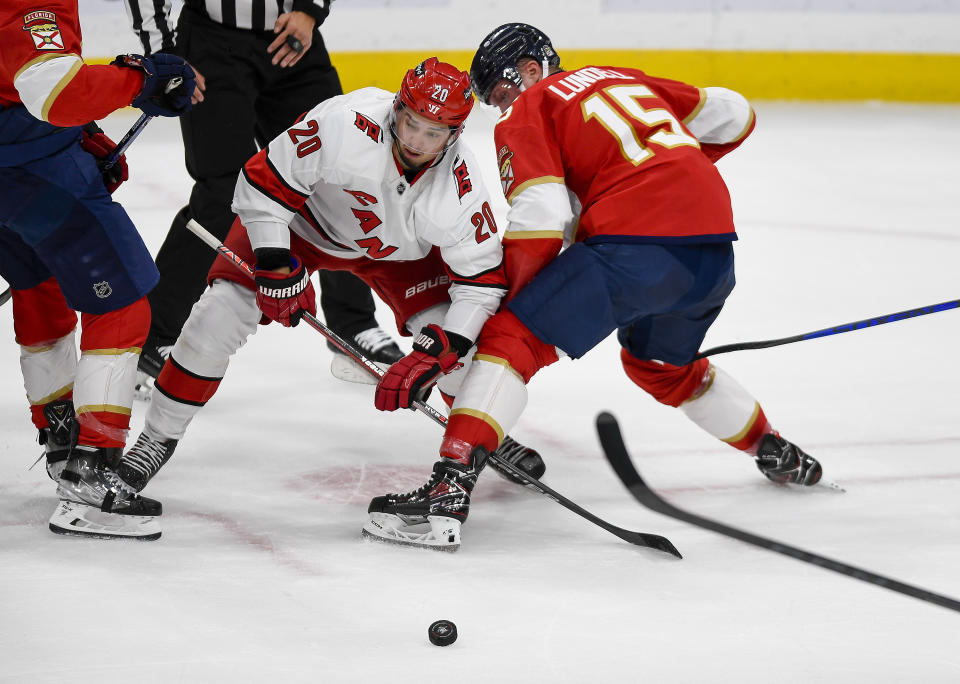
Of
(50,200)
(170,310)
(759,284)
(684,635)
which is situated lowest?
(759,284)

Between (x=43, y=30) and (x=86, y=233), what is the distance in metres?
0.35

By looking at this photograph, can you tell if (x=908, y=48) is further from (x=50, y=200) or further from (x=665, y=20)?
(x=50, y=200)

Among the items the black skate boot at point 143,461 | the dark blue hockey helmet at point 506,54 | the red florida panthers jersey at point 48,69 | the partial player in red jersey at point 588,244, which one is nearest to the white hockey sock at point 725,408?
the partial player in red jersey at point 588,244

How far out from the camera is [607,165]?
2154 mm

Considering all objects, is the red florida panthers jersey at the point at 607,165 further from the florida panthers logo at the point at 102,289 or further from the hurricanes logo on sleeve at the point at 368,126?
the florida panthers logo at the point at 102,289

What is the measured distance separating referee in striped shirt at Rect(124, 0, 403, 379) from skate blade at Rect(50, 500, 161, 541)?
2.86ft

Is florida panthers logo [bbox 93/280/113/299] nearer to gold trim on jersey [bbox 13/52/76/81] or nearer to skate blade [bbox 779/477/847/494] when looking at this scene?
gold trim on jersey [bbox 13/52/76/81]

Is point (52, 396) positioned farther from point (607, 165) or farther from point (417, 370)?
point (607, 165)

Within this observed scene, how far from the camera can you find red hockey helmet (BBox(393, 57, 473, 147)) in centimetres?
197

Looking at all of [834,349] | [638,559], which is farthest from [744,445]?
[834,349]

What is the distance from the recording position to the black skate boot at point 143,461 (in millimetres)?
2193

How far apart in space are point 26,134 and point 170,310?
1035 millimetres

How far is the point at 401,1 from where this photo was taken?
5.94m

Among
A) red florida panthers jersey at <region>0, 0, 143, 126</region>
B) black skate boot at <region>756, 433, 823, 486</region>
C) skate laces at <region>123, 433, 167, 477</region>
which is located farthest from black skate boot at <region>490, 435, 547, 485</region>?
red florida panthers jersey at <region>0, 0, 143, 126</region>
